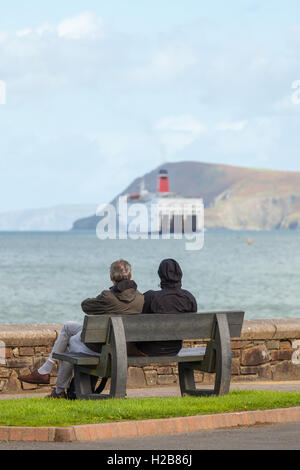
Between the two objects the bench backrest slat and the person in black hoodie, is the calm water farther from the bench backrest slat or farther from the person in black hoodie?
the bench backrest slat

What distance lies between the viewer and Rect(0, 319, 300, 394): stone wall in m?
9.69

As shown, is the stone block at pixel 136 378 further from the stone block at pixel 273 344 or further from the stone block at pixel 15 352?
the stone block at pixel 273 344

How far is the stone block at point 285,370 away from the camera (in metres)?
10.5

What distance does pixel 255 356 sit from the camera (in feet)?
34.1

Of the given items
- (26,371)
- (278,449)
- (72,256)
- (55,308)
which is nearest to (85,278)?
(55,308)

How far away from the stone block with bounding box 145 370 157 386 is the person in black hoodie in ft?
6.54

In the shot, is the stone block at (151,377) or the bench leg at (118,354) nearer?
the bench leg at (118,354)

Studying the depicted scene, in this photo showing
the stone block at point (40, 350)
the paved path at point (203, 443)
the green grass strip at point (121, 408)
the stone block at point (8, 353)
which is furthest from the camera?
the stone block at point (40, 350)

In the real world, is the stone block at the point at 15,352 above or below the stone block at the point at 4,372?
above

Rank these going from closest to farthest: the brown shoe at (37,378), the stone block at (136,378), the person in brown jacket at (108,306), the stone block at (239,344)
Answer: the person in brown jacket at (108,306), the brown shoe at (37,378), the stone block at (136,378), the stone block at (239,344)

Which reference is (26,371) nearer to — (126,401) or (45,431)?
(126,401)

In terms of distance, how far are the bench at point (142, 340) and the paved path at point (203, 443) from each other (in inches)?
45.8

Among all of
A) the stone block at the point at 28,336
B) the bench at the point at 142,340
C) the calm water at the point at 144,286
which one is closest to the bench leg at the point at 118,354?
the bench at the point at 142,340

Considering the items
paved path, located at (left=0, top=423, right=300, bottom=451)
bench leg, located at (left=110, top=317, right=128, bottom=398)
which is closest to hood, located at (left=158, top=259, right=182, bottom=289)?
bench leg, located at (left=110, top=317, right=128, bottom=398)
